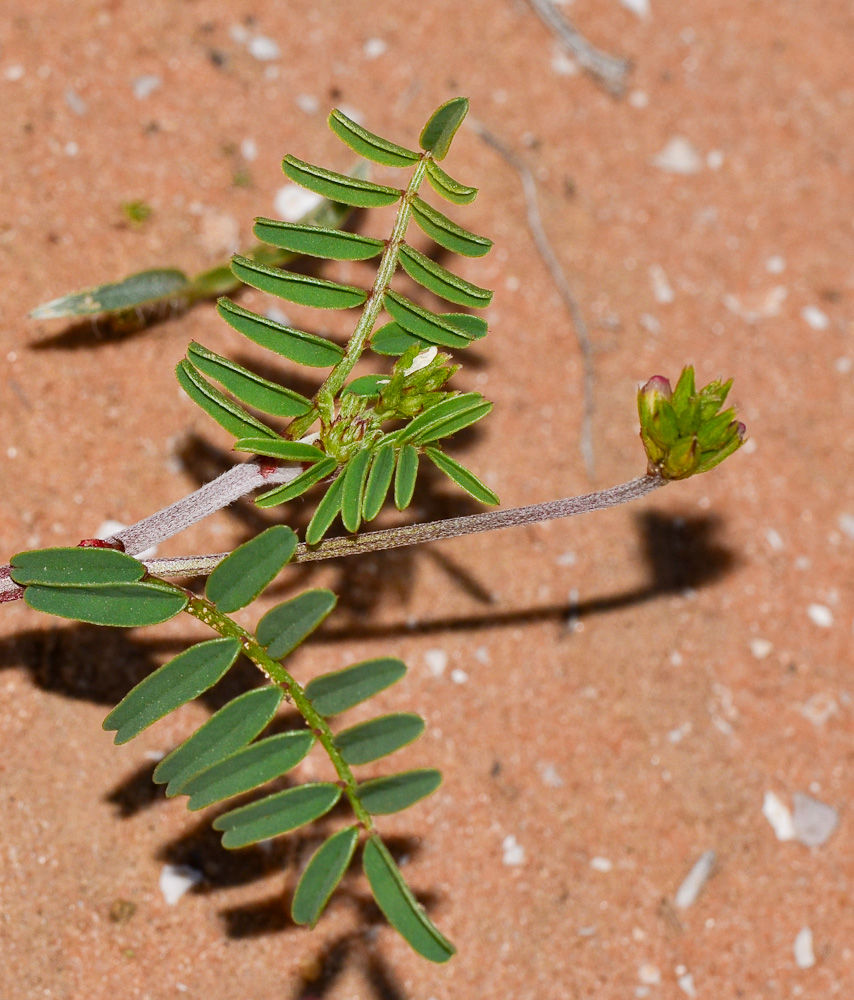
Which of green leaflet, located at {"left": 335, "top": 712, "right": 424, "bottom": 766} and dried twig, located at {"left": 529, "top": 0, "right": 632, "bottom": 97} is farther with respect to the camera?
dried twig, located at {"left": 529, "top": 0, "right": 632, "bottom": 97}

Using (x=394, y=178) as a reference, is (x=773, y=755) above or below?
below

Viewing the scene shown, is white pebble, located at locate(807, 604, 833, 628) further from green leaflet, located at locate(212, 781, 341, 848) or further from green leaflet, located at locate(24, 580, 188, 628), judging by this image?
green leaflet, located at locate(24, 580, 188, 628)

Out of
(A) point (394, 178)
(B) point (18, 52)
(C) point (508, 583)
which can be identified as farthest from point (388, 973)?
(B) point (18, 52)

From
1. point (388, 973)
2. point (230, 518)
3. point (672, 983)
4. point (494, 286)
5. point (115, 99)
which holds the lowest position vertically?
point (672, 983)

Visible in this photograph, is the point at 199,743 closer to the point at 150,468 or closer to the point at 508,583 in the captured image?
the point at 150,468

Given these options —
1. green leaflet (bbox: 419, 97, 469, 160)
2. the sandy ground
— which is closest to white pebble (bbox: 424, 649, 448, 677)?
the sandy ground

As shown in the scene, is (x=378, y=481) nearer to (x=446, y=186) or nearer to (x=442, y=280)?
(x=442, y=280)

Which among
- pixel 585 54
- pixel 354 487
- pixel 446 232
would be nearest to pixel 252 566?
pixel 354 487
